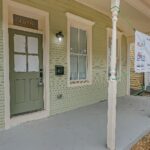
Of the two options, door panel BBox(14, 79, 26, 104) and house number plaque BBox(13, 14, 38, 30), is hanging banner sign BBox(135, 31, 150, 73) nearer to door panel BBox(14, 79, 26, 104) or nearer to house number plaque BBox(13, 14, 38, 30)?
house number plaque BBox(13, 14, 38, 30)

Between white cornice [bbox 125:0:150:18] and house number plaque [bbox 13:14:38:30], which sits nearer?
house number plaque [bbox 13:14:38:30]

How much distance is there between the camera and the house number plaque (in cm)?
403

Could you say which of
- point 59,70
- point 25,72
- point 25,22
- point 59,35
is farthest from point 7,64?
point 59,35

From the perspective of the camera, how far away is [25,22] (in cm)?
420

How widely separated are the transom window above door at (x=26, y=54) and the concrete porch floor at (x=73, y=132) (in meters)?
1.16

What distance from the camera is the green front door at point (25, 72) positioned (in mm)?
4000

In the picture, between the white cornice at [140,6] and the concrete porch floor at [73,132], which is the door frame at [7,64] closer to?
the concrete porch floor at [73,132]

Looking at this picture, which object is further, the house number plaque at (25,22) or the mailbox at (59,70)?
the mailbox at (59,70)

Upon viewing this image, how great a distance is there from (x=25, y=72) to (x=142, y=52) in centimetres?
242

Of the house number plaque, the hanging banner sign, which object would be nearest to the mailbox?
the house number plaque

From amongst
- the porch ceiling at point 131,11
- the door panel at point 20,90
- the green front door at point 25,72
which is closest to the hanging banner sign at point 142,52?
the porch ceiling at point 131,11

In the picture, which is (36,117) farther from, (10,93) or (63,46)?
(63,46)

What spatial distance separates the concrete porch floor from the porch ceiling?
9.62ft

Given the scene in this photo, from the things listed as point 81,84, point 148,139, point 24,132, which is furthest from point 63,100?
point 148,139
